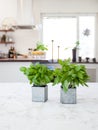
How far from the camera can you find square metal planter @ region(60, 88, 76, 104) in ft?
5.25

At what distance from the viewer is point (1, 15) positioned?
677 centimetres

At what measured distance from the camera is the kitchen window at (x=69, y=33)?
22.1 feet

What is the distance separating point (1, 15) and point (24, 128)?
235 inches

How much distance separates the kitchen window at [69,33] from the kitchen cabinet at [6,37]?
3.00ft

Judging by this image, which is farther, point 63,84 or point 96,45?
point 96,45

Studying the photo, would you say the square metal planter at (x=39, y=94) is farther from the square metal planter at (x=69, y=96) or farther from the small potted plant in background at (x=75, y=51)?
the small potted plant in background at (x=75, y=51)

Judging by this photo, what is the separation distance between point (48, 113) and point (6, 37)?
5550 mm

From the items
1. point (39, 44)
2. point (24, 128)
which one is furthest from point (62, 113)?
point (39, 44)

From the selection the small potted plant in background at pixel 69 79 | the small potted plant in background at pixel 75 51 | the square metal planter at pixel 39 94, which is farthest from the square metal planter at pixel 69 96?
the small potted plant in background at pixel 75 51

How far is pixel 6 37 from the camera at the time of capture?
6.74 m

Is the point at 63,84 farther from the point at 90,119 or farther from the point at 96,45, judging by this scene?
the point at 96,45

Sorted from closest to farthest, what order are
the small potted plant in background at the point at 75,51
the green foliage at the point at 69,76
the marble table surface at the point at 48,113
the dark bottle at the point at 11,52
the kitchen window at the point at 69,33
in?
the marble table surface at the point at 48,113
the green foliage at the point at 69,76
the small potted plant in background at the point at 75,51
the dark bottle at the point at 11,52
the kitchen window at the point at 69,33

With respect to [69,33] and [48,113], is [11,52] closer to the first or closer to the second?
[69,33]

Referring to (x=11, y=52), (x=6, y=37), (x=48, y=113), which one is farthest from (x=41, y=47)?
(x=48, y=113)
